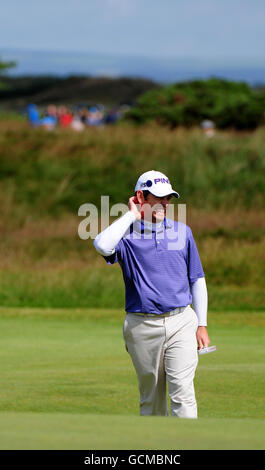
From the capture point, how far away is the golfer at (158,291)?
20.6ft

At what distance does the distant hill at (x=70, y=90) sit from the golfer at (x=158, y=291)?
245ft

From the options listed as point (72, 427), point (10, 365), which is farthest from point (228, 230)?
point (72, 427)

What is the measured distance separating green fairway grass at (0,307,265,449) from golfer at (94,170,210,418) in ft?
2.07

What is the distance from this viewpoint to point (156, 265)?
6.34m

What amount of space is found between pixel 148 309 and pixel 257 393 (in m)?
2.65

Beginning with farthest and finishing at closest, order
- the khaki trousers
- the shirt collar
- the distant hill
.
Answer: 1. the distant hill
2. the shirt collar
3. the khaki trousers

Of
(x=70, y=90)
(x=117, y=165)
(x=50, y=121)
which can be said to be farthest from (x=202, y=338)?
(x=70, y=90)

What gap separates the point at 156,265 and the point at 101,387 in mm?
2917

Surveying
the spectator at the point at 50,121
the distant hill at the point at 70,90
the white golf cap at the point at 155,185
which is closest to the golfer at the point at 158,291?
the white golf cap at the point at 155,185

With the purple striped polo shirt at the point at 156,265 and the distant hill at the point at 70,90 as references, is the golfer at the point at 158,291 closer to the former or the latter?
the purple striped polo shirt at the point at 156,265

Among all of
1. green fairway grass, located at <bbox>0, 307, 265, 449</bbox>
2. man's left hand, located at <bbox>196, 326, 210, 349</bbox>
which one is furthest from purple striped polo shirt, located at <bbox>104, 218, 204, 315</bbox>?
green fairway grass, located at <bbox>0, 307, 265, 449</bbox>

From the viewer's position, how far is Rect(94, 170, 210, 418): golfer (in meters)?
6.29

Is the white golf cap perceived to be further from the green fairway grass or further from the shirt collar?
the green fairway grass
